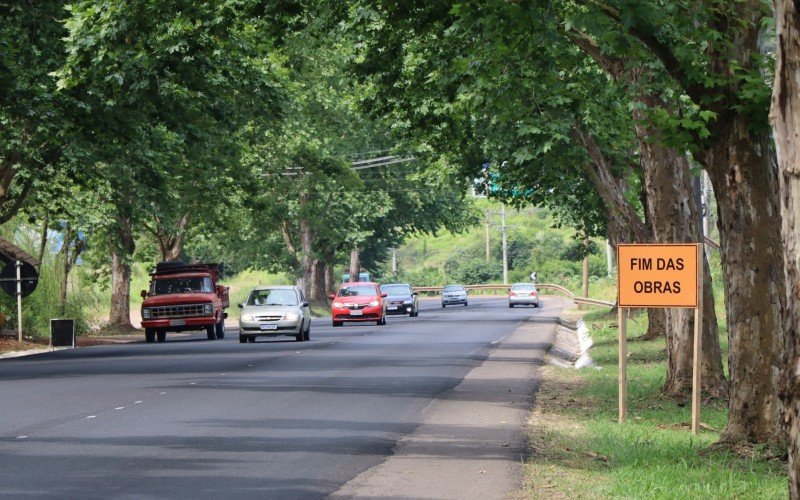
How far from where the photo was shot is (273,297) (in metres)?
39.4

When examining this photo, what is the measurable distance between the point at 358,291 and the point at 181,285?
441 inches

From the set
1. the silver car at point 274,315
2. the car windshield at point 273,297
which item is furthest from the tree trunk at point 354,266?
the silver car at point 274,315

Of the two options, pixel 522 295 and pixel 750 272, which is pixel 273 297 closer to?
pixel 750 272

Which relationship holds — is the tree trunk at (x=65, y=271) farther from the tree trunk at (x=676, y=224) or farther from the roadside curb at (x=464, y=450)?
the tree trunk at (x=676, y=224)

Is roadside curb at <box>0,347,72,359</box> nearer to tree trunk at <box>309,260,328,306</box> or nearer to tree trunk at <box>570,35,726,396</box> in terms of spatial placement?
tree trunk at <box>570,35,726,396</box>

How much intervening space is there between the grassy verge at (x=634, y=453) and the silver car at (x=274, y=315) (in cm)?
1653

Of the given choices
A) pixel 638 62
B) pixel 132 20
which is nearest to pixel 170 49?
pixel 132 20

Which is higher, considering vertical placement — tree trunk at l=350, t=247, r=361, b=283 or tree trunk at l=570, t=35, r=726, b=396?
tree trunk at l=350, t=247, r=361, b=283

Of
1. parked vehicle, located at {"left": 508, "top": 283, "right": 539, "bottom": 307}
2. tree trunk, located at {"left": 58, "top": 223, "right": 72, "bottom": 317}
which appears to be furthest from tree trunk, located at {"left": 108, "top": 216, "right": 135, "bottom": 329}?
parked vehicle, located at {"left": 508, "top": 283, "right": 539, "bottom": 307}

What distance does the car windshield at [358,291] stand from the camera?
5219 cm

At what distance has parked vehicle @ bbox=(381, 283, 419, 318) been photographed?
6434cm

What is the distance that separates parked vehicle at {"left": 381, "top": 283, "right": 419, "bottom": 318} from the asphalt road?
30413mm

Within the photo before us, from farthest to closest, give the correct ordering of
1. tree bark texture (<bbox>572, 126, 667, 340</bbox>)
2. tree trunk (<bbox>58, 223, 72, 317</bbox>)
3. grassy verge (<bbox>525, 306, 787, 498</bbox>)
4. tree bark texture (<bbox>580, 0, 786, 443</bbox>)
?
tree trunk (<bbox>58, 223, 72, 317</bbox>)
tree bark texture (<bbox>572, 126, 667, 340</bbox>)
tree bark texture (<bbox>580, 0, 786, 443</bbox>)
grassy verge (<bbox>525, 306, 787, 498</bbox>)

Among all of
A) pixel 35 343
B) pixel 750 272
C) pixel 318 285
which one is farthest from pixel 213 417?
pixel 318 285
